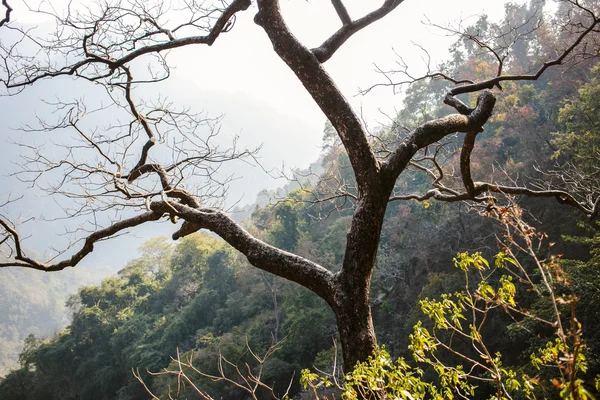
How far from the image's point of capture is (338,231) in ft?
63.6

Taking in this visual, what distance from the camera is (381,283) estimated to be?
49.0 feet

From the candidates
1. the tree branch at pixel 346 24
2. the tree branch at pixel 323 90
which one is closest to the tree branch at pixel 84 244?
the tree branch at pixel 323 90

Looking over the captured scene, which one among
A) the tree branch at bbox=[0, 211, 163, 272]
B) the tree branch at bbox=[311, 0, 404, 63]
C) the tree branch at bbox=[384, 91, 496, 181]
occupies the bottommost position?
the tree branch at bbox=[0, 211, 163, 272]

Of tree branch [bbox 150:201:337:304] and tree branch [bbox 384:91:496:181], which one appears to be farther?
tree branch [bbox 150:201:337:304]

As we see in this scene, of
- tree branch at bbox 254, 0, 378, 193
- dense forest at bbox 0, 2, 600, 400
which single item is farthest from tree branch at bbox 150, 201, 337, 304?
dense forest at bbox 0, 2, 600, 400

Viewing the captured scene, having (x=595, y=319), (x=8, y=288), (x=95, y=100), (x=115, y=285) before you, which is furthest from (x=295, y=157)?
(x=595, y=319)

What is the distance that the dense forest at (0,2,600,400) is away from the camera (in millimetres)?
9469

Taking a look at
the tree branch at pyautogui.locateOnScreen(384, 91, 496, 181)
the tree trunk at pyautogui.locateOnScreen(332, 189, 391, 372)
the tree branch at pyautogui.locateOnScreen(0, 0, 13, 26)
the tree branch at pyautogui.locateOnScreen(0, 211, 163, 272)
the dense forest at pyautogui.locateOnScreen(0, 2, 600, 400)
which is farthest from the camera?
the dense forest at pyautogui.locateOnScreen(0, 2, 600, 400)

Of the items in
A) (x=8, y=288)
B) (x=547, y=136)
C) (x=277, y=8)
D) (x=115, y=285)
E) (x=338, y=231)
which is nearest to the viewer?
(x=277, y=8)

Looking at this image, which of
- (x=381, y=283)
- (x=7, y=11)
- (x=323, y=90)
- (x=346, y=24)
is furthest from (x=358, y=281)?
(x=381, y=283)

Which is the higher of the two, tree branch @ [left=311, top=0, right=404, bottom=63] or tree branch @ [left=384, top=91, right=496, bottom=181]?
tree branch @ [left=311, top=0, right=404, bottom=63]

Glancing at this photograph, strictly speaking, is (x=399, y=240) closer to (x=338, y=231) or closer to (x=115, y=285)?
(x=338, y=231)

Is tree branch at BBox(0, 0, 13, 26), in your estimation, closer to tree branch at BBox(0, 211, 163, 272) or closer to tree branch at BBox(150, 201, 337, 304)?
tree branch at BBox(0, 211, 163, 272)

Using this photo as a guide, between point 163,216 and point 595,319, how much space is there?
7473 millimetres
